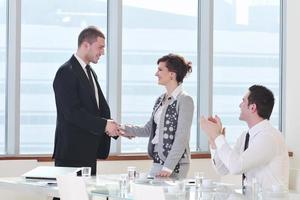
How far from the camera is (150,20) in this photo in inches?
275

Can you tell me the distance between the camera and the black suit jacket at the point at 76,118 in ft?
15.4

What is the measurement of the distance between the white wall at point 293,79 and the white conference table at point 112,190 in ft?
10.6

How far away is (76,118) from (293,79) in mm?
3322

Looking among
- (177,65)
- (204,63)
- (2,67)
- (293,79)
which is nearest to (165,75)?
(177,65)

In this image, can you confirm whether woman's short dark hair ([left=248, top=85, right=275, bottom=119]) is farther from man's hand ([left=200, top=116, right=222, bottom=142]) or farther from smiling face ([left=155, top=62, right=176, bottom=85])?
smiling face ([left=155, top=62, right=176, bottom=85])

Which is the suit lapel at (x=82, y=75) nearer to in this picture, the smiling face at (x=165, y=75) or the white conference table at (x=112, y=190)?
the smiling face at (x=165, y=75)

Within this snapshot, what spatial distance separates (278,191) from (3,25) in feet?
11.6

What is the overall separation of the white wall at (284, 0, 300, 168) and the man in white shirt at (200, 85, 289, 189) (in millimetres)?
3307

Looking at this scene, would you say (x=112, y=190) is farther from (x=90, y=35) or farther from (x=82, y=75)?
(x=90, y=35)

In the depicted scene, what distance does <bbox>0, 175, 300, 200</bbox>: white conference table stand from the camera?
3556 mm

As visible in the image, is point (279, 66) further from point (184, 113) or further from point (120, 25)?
point (184, 113)

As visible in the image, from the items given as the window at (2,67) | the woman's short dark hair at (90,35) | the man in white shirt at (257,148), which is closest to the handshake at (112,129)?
the woman's short dark hair at (90,35)

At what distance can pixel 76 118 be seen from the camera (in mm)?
4676

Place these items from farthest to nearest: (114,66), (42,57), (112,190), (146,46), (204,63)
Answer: (204,63)
(146,46)
(114,66)
(42,57)
(112,190)
